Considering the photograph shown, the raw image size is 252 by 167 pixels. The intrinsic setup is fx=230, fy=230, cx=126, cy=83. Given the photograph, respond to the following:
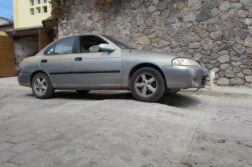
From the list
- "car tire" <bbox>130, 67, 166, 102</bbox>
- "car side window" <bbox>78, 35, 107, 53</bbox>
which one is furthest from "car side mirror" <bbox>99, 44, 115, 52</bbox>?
"car tire" <bbox>130, 67, 166, 102</bbox>

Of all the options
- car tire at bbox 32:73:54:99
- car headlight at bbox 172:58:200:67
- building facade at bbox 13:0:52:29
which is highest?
building facade at bbox 13:0:52:29

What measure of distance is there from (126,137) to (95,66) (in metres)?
2.64

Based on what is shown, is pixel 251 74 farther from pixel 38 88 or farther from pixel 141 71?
→ pixel 38 88

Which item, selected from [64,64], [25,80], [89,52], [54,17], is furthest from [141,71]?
[54,17]

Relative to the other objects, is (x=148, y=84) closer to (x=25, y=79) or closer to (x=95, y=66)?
(x=95, y=66)

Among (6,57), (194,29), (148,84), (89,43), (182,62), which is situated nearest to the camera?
(182,62)

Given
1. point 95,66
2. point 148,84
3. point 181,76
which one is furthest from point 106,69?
point 181,76

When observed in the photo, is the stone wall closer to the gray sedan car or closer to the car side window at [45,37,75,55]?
the gray sedan car

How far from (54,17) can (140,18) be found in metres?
4.36

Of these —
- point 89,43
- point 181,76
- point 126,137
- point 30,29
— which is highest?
point 30,29

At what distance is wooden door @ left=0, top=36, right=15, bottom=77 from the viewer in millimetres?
13172

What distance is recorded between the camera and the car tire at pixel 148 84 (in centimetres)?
451

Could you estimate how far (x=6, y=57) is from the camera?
13.4 m

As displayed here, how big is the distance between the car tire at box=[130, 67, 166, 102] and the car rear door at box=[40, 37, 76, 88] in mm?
1618
